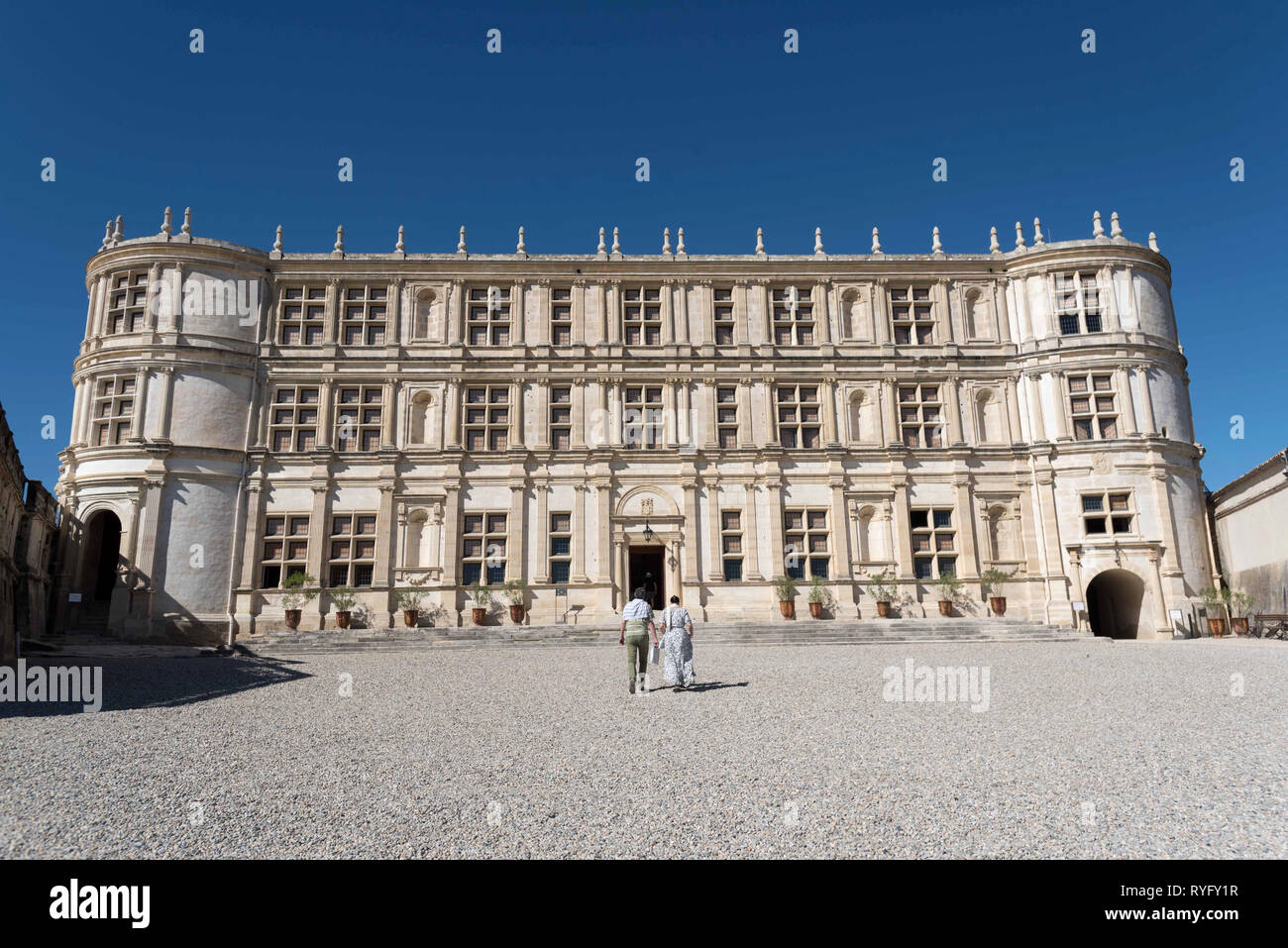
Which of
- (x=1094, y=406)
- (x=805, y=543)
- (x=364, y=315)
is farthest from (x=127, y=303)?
(x=1094, y=406)

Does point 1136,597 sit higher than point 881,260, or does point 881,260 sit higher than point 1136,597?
point 881,260

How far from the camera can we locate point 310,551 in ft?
87.9

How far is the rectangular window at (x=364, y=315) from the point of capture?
96.8 feet

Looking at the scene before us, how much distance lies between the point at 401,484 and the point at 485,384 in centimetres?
493

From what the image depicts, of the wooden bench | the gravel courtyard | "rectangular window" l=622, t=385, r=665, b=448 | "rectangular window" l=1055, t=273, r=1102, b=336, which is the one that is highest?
"rectangular window" l=1055, t=273, r=1102, b=336

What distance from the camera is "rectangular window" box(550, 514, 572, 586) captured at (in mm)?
27277

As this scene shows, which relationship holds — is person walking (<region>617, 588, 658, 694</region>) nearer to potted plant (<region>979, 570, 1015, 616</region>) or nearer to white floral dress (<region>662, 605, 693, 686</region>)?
white floral dress (<region>662, 605, 693, 686</region>)

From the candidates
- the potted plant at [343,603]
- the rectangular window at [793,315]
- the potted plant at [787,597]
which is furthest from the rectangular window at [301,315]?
the potted plant at [787,597]

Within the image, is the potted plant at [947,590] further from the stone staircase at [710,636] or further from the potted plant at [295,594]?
the potted plant at [295,594]

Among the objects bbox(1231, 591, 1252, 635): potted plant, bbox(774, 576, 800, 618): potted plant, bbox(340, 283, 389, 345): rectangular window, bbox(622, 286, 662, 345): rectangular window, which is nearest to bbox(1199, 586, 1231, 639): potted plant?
bbox(1231, 591, 1252, 635): potted plant

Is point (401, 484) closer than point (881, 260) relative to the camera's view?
Yes

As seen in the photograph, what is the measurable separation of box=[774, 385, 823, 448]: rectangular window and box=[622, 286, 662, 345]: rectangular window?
544 cm

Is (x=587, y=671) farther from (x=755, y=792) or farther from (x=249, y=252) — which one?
(x=249, y=252)
